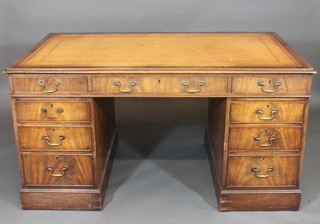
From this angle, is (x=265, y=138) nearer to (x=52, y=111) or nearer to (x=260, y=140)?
(x=260, y=140)

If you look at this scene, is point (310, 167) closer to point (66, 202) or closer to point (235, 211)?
point (235, 211)

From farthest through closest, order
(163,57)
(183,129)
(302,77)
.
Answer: (183,129), (163,57), (302,77)

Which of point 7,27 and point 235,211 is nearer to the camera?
point 235,211

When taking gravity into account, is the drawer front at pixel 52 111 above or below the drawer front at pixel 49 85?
below

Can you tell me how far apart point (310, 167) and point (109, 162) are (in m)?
1.30

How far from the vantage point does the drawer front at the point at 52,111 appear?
2787 millimetres

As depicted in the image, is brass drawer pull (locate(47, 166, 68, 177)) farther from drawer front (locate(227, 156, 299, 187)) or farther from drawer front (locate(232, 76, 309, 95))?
drawer front (locate(232, 76, 309, 95))

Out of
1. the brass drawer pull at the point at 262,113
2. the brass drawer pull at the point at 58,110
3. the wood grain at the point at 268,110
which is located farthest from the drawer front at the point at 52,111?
the brass drawer pull at the point at 262,113

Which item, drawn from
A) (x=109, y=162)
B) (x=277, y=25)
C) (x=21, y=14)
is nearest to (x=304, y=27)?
(x=277, y=25)

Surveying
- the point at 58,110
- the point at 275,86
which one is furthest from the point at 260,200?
the point at 58,110

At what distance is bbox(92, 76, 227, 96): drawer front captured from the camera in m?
2.73

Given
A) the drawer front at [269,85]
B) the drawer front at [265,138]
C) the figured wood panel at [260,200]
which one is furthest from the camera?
the figured wood panel at [260,200]

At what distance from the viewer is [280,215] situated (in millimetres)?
2943

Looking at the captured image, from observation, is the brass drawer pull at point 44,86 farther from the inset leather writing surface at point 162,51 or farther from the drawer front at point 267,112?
the drawer front at point 267,112
